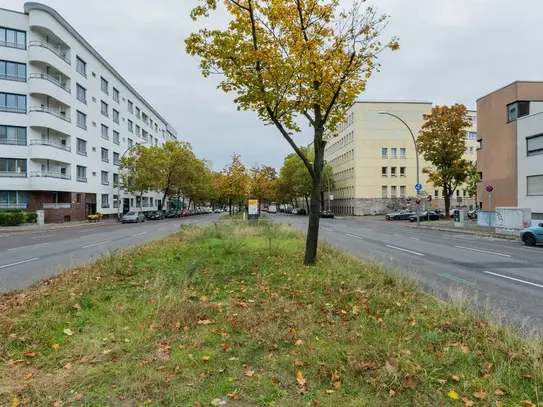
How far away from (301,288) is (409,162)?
204ft

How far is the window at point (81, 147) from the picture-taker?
1700 inches

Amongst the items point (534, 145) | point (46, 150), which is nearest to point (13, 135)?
point (46, 150)

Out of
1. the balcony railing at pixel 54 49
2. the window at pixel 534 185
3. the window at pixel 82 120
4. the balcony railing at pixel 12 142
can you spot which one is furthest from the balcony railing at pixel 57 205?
the window at pixel 534 185

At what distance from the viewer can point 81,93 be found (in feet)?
146

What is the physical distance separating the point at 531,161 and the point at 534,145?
1.20 meters

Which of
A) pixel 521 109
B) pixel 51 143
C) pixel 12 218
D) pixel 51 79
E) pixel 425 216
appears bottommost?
pixel 425 216

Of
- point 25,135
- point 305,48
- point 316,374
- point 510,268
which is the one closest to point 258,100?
point 305,48

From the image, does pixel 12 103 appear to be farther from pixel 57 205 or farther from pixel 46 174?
pixel 57 205

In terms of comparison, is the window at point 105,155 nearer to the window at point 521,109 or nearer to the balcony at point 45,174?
the balcony at point 45,174

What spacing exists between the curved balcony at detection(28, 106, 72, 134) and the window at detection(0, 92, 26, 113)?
3.36 feet

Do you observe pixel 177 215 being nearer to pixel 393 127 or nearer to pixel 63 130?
pixel 63 130

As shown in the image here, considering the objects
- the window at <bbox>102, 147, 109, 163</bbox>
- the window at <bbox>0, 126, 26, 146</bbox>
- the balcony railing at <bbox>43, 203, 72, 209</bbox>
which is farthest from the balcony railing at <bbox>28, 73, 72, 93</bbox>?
the balcony railing at <bbox>43, 203, 72, 209</bbox>

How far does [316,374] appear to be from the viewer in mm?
3678

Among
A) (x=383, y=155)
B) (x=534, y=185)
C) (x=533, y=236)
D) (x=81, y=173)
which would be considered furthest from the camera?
(x=383, y=155)
